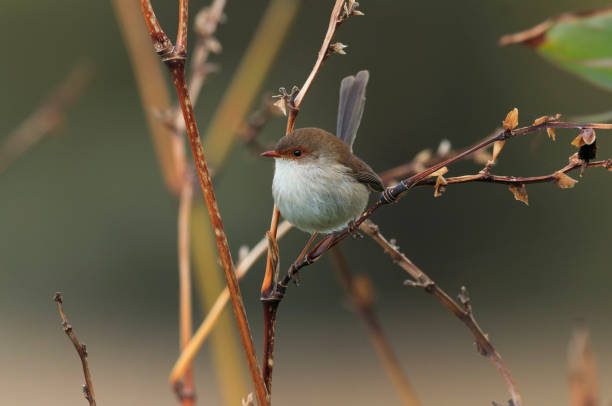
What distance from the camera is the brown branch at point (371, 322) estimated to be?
3.55 ft

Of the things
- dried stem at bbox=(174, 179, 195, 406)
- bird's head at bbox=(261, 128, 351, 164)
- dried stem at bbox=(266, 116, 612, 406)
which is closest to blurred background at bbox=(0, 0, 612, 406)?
bird's head at bbox=(261, 128, 351, 164)

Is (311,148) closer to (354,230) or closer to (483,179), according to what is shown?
(354,230)

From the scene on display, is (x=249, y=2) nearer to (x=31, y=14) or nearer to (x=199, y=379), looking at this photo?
(x=31, y=14)

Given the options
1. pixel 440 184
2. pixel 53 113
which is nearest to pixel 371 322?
pixel 440 184

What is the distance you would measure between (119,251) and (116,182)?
859mm

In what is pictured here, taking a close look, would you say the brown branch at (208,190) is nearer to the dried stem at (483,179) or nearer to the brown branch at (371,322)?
the dried stem at (483,179)

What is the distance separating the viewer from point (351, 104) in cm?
175

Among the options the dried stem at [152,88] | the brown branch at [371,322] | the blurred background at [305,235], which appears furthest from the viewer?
the blurred background at [305,235]

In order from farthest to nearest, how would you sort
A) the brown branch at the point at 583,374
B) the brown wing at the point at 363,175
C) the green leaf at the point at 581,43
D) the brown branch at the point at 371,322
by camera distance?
the brown wing at the point at 363,175, the brown branch at the point at 371,322, the green leaf at the point at 581,43, the brown branch at the point at 583,374

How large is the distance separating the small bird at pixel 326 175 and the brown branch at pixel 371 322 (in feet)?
1.53

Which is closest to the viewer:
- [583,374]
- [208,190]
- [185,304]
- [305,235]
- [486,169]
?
[583,374]

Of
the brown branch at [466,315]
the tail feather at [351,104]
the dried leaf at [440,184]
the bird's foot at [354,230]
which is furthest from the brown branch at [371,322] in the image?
the tail feather at [351,104]

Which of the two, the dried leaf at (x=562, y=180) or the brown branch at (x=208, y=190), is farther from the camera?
the dried leaf at (x=562, y=180)

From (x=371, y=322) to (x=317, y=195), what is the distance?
69cm
